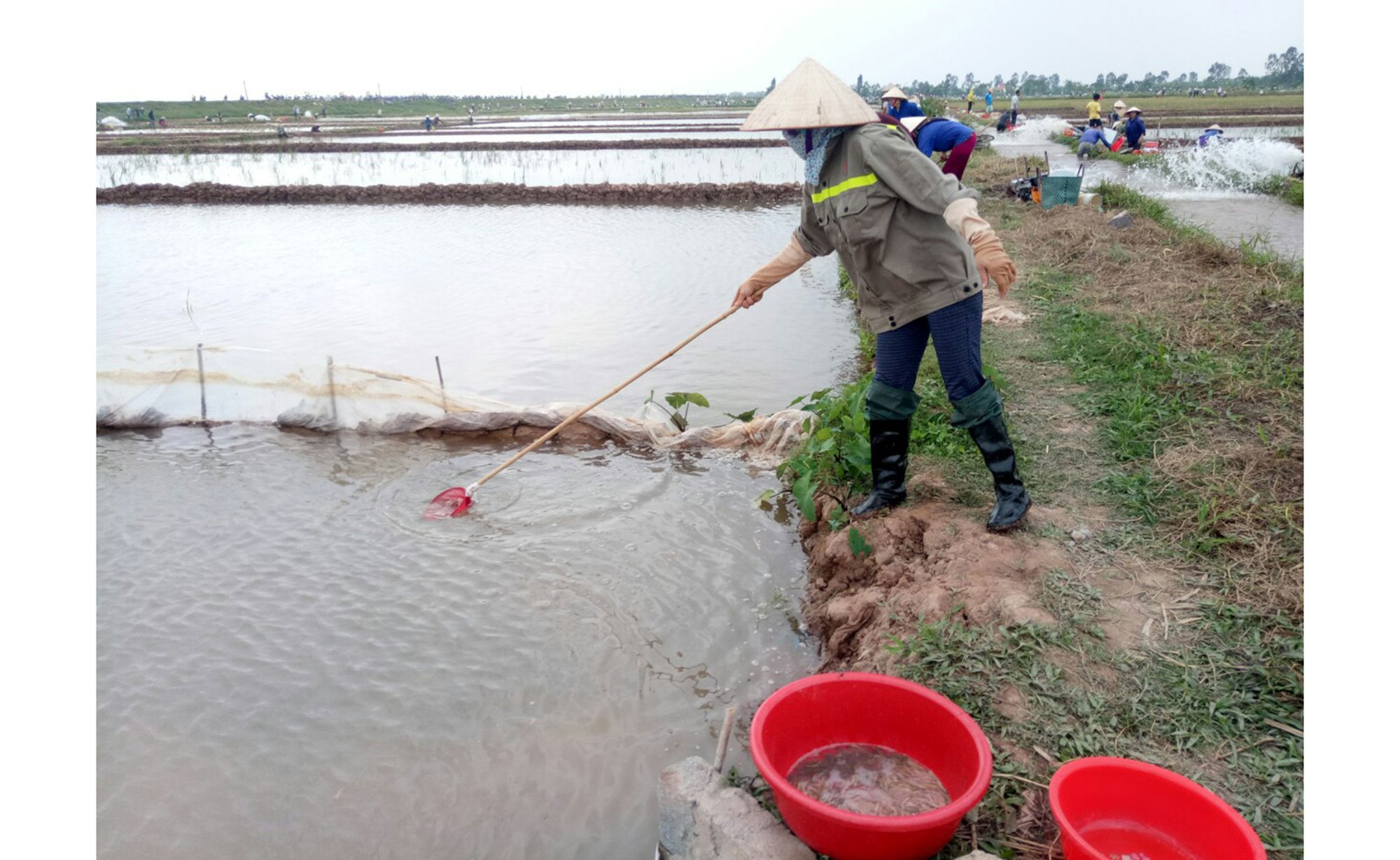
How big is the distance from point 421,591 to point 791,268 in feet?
6.80

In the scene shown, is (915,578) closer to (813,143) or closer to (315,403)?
(813,143)

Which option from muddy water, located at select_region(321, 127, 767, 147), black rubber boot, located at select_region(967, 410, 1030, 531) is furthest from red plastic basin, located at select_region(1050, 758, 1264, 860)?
muddy water, located at select_region(321, 127, 767, 147)

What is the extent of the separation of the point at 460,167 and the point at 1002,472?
19.2 m

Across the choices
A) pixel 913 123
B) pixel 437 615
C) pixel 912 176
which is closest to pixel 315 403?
pixel 437 615

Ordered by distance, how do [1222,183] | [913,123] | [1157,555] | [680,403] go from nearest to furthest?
[1157,555], [680,403], [913,123], [1222,183]

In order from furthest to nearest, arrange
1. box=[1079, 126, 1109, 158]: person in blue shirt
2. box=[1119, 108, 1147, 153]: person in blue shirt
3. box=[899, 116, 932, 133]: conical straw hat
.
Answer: box=[1079, 126, 1109, 158]: person in blue shirt → box=[1119, 108, 1147, 153]: person in blue shirt → box=[899, 116, 932, 133]: conical straw hat

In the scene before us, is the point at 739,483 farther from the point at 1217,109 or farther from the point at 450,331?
the point at 1217,109

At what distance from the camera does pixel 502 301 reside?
803 centimetres

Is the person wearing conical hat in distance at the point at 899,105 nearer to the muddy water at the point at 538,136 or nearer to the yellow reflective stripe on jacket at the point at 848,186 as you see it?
the yellow reflective stripe on jacket at the point at 848,186

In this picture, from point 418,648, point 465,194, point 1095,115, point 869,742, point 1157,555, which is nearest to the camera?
point 869,742

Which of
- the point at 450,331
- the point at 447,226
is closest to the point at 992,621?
the point at 450,331

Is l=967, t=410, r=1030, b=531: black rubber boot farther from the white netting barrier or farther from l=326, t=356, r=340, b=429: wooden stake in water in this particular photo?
l=326, t=356, r=340, b=429: wooden stake in water

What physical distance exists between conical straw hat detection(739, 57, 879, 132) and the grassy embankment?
58.0 inches

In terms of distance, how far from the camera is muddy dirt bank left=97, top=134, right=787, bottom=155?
2242cm
